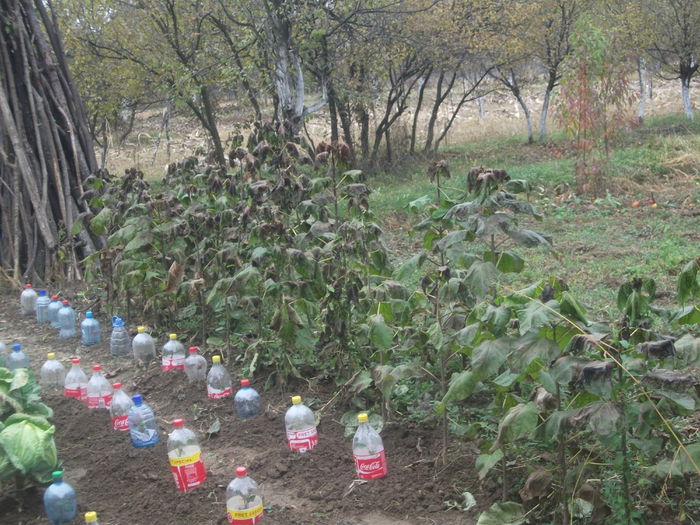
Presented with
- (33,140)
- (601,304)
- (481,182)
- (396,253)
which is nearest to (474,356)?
(481,182)

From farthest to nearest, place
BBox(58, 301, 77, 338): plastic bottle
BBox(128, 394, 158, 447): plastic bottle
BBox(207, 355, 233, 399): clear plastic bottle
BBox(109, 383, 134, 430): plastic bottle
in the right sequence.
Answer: BBox(58, 301, 77, 338): plastic bottle
BBox(207, 355, 233, 399): clear plastic bottle
BBox(109, 383, 134, 430): plastic bottle
BBox(128, 394, 158, 447): plastic bottle

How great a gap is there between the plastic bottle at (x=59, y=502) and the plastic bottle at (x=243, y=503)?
0.65 m

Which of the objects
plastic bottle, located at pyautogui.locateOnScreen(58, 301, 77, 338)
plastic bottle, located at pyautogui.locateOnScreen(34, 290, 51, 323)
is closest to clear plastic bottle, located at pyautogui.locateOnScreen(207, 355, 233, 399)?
plastic bottle, located at pyautogui.locateOnScreen(58, 301, 77, 338)

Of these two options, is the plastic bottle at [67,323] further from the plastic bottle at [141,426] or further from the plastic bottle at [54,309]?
the plastic bottle at [141,426]

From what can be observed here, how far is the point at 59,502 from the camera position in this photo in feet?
9.52

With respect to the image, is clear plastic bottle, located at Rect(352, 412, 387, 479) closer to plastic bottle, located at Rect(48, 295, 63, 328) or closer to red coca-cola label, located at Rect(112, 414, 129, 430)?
red coca-cola label, located at Rect(112, 414, 129, 430)

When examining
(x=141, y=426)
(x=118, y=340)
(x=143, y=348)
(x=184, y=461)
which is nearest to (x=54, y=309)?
(x=118, y=340)

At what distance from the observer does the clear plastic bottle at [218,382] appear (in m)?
4.12

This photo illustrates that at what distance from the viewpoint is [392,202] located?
10.6m

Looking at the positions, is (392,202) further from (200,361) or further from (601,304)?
(200,361)

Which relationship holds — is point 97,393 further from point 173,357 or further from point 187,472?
point 187,472

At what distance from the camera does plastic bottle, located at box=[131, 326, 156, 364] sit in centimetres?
477

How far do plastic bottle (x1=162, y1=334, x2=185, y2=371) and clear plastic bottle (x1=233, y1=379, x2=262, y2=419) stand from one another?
866 millimetres

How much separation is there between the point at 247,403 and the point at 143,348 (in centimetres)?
125
